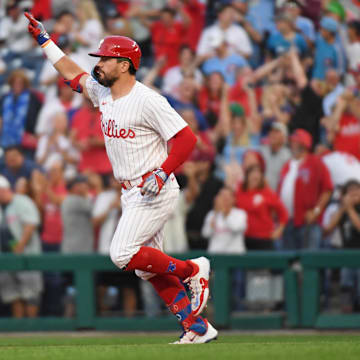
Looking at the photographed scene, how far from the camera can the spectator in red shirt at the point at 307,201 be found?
9875mm

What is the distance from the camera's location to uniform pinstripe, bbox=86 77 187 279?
5754 millimetres

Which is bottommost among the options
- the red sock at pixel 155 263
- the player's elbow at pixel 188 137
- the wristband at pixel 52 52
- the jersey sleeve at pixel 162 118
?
the red sock at pixel 155 263

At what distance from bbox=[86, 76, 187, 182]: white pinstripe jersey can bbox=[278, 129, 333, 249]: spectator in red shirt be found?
4241 millimetres

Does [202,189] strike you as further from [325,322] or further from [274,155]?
[325,322]

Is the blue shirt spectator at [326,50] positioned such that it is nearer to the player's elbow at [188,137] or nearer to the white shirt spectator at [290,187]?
the white shirt spectator at [290,187]

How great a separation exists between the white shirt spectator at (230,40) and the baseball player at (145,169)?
17.3ft

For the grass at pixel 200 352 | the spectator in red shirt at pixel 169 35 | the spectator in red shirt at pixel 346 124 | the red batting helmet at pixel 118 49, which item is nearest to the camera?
the grass at pixel 200 352

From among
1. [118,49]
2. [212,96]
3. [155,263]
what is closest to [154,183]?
[155,263]

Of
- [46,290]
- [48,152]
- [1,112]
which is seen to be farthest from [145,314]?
[1,112]

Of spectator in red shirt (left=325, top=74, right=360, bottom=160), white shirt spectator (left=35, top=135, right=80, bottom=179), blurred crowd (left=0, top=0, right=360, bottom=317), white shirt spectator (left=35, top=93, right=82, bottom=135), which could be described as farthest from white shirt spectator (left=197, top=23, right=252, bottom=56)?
white shirt spectator (left=35, top=135, right=80, bottom=179)

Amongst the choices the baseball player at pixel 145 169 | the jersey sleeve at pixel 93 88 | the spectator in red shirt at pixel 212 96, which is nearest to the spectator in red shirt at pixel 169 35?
the spectator in red shirt at pixel 212 96

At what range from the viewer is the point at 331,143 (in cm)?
1034

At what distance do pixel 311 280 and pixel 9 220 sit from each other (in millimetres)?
3498

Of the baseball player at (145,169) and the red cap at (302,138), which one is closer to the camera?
the baseball player at (145,169)
